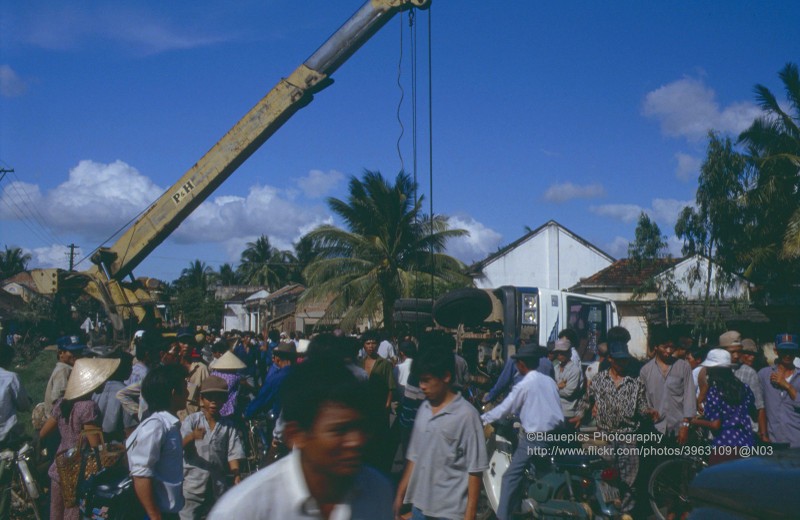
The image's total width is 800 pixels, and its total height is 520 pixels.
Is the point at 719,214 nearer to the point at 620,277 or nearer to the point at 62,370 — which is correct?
the point at 620,277

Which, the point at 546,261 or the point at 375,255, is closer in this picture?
the point at 375,255

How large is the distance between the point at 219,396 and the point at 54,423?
186 centimetres

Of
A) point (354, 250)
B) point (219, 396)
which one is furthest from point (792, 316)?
point (219, 396)

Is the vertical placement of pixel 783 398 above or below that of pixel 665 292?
below

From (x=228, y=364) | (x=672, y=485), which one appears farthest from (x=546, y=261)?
(x=228, y=364)

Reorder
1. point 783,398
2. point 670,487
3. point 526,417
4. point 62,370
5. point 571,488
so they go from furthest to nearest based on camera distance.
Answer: point 783,398
point 62,370
point 670,487
point 526,417
point 571,488

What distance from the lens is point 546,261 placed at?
1764 inches

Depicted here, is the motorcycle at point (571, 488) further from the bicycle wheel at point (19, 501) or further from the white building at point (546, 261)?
the white building at point (546, 261)

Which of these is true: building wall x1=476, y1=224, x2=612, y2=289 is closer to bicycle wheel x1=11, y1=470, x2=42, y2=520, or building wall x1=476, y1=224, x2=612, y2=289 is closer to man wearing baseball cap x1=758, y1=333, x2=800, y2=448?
man wearing baseball cap x1=758, y1=333, x2=800, y2=448

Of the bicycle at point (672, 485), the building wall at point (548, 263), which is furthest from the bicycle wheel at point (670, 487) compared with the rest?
the building wall at point (548, 263)

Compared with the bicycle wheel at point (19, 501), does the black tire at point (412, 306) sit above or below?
above

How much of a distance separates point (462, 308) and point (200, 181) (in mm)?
5839

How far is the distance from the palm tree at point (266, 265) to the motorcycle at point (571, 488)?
203 ft

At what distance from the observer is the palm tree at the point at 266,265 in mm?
69750
